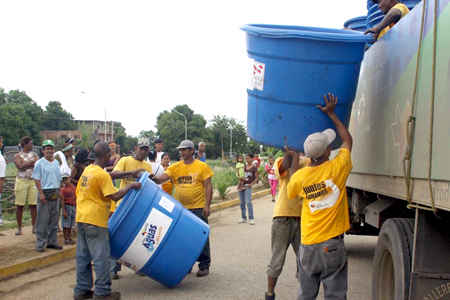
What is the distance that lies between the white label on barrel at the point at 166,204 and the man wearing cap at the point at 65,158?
11.7ft

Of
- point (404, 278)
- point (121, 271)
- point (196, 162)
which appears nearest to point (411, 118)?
point (404, 278)

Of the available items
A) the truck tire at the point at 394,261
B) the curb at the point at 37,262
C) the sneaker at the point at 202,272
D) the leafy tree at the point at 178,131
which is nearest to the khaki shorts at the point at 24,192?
the curb at the point at 37,262

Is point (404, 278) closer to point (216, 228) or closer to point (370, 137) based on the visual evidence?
point (370, 137)

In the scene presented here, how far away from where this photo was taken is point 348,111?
13.0ft

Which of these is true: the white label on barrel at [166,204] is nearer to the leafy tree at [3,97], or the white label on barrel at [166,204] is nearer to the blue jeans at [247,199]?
the blue jeans at [247,199]

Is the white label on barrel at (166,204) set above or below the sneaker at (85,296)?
above

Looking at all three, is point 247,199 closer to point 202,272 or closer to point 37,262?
point 202,272

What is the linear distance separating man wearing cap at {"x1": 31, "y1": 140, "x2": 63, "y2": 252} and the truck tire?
5160 mm

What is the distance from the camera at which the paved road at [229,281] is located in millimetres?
5594

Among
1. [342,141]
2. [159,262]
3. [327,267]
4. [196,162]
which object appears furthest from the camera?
[196,162]

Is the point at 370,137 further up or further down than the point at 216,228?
further up

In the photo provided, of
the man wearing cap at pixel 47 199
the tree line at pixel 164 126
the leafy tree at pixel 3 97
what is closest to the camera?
the man wearing cap at pixel 47 199

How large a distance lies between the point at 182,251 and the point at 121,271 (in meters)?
1.88

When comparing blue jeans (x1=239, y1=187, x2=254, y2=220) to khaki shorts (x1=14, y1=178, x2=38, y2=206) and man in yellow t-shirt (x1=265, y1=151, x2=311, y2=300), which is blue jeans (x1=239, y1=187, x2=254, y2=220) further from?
man in yellow t-shirt (x1=265, y1=151, x2=311, y2=300)
